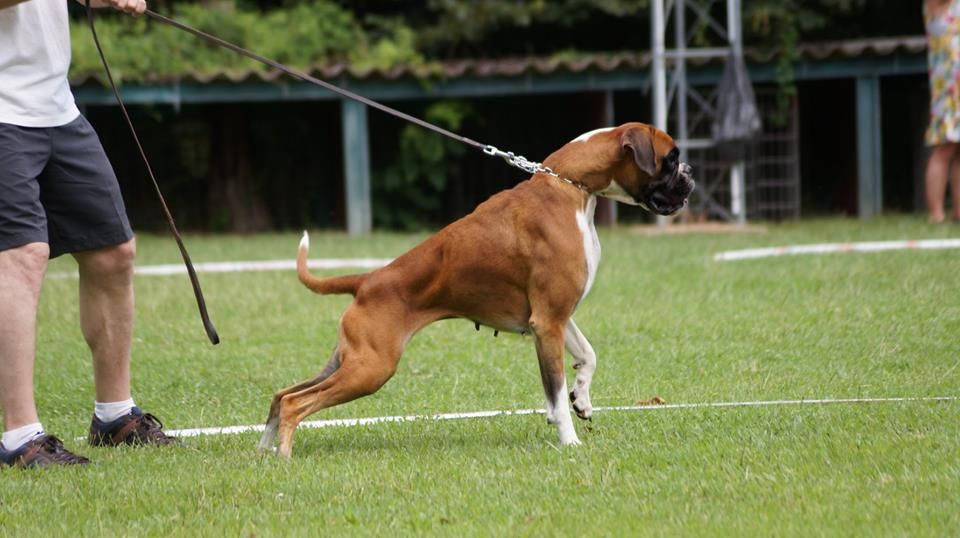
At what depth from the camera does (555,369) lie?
18.6ft

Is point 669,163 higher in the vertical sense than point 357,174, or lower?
higher

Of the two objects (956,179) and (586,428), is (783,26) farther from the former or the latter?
(586,428)

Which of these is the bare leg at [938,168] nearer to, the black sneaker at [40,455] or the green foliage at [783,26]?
the green foliage at [783,26]

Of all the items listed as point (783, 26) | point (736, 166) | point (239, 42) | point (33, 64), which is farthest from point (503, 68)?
point (33, 64)

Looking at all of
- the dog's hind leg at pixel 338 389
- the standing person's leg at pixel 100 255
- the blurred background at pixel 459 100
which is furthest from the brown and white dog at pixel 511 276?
the blurred background at pixel 459 100

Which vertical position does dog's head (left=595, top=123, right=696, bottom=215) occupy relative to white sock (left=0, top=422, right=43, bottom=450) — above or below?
above

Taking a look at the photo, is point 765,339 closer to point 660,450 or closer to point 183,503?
point 660,450

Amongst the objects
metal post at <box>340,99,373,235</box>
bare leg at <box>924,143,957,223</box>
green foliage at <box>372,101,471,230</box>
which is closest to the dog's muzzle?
bare leg at <box>924,143,957,223</box>

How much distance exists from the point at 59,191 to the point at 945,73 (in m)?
11.2

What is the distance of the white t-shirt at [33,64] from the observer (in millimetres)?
5574

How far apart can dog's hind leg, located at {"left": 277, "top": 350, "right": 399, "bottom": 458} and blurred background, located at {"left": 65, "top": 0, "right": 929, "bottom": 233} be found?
14.5 metres

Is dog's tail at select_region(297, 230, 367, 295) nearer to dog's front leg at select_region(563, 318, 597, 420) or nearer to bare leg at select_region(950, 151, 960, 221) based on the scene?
dog's front leg at select_region(563, 318, 597, 420)

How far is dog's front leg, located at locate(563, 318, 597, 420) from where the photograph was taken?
5992mm

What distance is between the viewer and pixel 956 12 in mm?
14352
